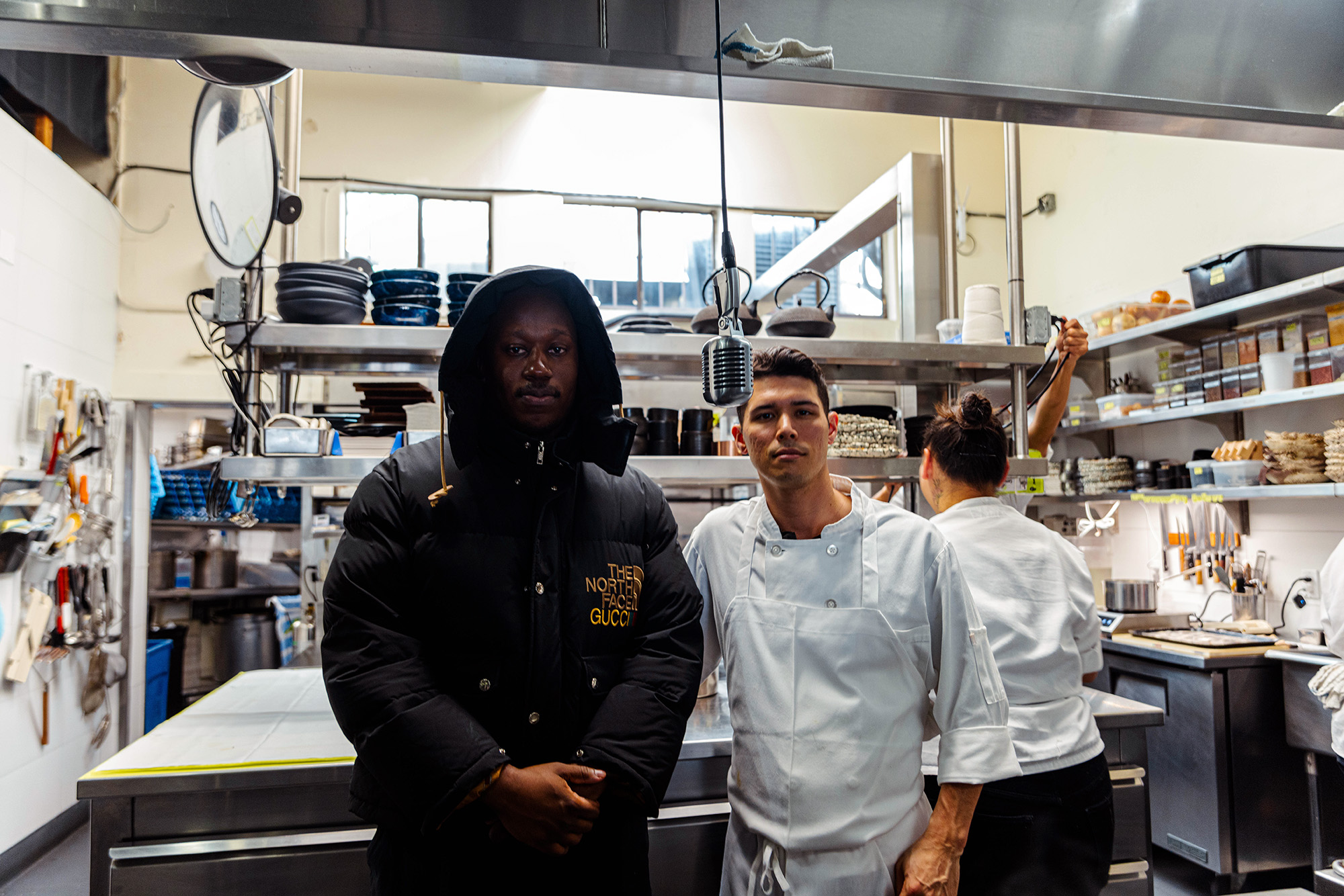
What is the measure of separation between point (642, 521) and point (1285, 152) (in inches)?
178

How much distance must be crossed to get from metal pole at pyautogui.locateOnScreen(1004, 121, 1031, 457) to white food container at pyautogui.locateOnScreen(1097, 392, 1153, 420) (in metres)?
2.23

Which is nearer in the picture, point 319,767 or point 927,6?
point 927,6

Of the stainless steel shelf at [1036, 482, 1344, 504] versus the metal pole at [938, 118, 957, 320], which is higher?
the metal pole at [938, 118, 957, 320]

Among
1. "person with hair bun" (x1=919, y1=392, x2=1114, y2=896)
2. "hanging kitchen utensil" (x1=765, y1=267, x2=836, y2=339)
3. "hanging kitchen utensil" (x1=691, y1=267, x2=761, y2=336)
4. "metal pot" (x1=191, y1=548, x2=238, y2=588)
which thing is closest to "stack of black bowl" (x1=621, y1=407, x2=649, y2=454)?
"hanging kitchen utensil" (x1=691, y1=267, x2=761, y2=336)

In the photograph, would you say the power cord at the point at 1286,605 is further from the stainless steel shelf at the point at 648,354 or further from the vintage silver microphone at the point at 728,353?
the vintage silver microphone at the point at 728,353

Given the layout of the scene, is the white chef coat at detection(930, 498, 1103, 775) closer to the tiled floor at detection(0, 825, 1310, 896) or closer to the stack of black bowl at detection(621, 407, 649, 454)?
the stack of black bowl at detection(621, 407, 649, 454)

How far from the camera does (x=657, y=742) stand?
1314 mm

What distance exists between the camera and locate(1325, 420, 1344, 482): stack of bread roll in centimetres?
347

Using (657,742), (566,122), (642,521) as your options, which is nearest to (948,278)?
(642,521)

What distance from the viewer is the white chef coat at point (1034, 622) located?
1891 mm

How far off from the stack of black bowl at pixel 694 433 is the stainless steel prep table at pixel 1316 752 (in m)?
2.69

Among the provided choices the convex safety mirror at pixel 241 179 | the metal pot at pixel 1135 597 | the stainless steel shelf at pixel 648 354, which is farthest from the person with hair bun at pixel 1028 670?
the metal pot at pixel 1135 597

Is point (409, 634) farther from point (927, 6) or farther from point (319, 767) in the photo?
point (927, 6)

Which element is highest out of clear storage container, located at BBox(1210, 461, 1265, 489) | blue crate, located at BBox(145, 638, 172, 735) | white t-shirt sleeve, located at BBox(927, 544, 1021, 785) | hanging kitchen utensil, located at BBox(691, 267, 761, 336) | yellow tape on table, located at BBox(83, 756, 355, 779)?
hanging kitchen utensil, located at BBox(691, 267, 761, 336)
